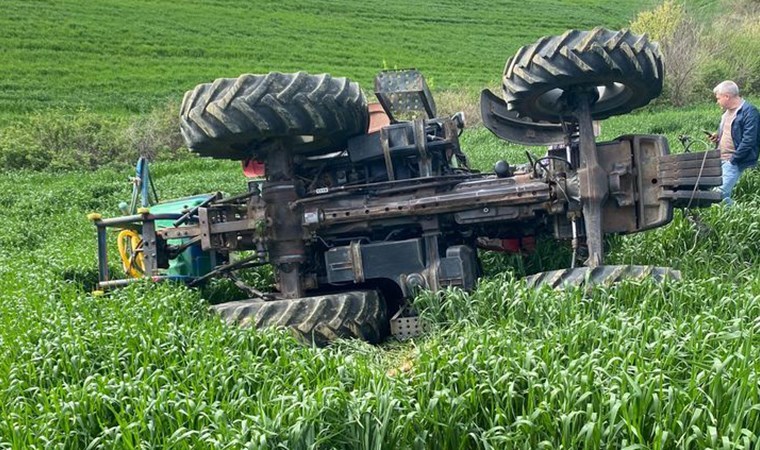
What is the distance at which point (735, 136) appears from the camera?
7.59 m

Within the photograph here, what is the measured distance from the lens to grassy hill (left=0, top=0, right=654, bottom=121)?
114 ft

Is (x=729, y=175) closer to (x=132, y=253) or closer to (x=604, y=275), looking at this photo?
(x=604, y=275)

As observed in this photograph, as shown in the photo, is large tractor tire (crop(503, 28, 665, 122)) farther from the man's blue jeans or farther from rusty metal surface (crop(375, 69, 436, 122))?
the man's blue jeans

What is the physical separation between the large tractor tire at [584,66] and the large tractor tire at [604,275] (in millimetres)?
1260

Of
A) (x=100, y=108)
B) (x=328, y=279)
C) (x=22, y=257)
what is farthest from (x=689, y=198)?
(x=100, y=108)

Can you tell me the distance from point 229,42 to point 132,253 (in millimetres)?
36706

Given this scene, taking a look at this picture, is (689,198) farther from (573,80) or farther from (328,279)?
(328,279)

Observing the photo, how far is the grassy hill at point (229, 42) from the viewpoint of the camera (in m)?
34.9

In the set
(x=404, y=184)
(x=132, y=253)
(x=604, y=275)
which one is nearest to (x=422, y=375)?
(x=604, y=275)

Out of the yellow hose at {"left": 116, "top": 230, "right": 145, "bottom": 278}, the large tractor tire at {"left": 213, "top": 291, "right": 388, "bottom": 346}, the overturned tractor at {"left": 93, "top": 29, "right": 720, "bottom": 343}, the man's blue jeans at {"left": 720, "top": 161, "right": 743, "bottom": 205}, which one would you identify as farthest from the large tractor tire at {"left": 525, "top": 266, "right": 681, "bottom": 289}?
the yellow hose at {"left": 116, "top": 230, "right": 145, "bottom": 278}

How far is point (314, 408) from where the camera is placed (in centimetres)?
320

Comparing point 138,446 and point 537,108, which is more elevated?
point 537,108

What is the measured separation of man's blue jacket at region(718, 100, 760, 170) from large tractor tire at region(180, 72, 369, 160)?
4122 mm

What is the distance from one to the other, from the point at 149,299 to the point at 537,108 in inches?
129
